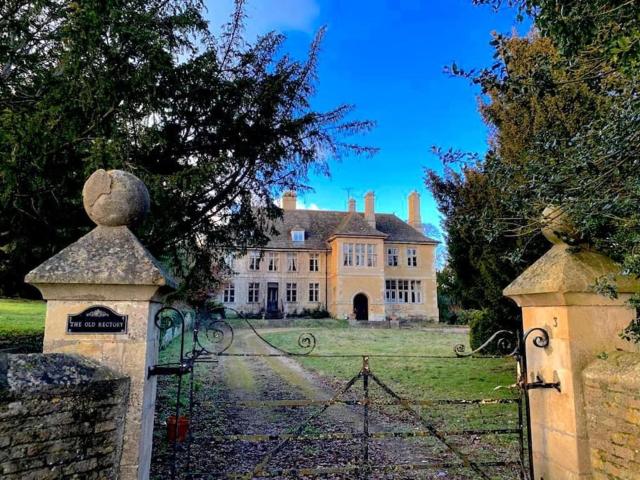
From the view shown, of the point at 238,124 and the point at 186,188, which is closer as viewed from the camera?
the point at 186,188

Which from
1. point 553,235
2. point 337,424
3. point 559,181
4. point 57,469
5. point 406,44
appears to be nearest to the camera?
point 57,469

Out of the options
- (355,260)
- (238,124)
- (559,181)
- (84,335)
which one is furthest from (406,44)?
(355,260)

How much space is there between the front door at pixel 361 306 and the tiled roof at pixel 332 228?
216 inches

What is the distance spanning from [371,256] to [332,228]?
536cm

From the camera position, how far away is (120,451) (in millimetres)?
2877

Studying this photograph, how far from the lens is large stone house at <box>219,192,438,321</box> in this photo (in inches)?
1424

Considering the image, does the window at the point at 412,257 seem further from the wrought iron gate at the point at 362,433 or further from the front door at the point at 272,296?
the wrought iron gate at the point at 362,433

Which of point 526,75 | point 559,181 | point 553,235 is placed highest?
point 526,75

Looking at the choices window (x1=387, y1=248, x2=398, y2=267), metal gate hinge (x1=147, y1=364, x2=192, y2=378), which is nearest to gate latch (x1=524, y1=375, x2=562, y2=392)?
metal gate hinge (x1=147, y1=364, x2=192, y2=378)

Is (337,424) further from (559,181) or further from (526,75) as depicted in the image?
(526,75)

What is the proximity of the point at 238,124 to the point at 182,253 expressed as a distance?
2.97m

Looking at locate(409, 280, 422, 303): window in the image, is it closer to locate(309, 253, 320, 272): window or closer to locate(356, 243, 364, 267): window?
locate(356, 243, 364, 267): window

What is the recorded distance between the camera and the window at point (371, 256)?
36.5m

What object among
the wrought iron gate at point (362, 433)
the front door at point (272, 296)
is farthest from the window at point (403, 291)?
the wrought iron gate at point (362, 433)
